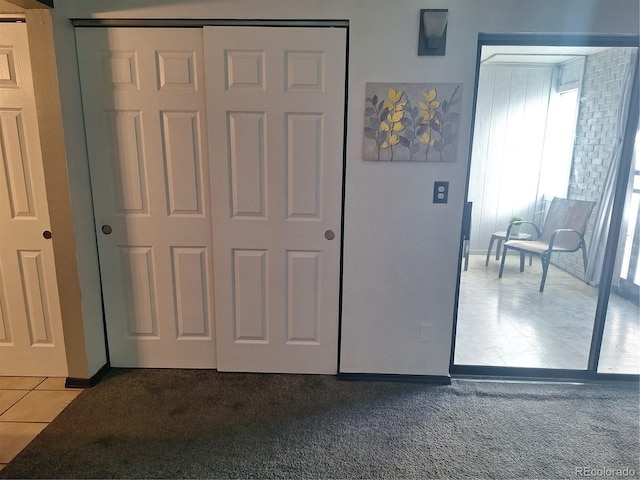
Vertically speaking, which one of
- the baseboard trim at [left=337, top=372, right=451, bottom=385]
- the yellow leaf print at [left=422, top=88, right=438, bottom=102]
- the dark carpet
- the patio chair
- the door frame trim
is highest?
the door frame trim

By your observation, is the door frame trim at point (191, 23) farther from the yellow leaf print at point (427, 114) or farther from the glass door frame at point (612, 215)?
the glass door frame at point (612, 215)

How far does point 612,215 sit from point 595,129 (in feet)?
2.40

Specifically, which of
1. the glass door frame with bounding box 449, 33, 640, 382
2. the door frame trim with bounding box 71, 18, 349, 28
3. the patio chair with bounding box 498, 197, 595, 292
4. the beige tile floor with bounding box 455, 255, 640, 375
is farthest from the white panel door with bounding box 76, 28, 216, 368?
the patio chair with bounding box 498, 197, 595, 292

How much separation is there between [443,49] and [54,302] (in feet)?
8.72

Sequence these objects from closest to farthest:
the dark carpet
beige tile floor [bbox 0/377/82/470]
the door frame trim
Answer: the dark carpet
beige tile floor [bbox 0/377/82/470]
the door frame trim

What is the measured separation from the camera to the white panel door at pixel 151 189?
82.6 inches

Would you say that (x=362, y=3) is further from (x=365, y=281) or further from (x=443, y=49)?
(x=365, y=281)

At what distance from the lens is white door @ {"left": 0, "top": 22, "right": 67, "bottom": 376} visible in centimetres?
207

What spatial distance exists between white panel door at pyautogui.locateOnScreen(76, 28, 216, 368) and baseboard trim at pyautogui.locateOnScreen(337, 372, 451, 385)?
0.88 metres

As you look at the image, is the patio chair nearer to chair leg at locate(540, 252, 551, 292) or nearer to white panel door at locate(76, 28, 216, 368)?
chair leg at locate(540, 252, 551, 292)

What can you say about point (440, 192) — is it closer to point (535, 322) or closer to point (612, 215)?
point (612, 215)

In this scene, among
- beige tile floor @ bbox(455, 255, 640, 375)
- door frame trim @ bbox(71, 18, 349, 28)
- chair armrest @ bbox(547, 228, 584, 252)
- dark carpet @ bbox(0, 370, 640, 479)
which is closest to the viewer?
dark carpet @ bbox(0, 370, 640, 479)

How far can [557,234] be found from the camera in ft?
9.54

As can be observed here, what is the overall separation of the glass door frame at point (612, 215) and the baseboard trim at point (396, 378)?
128mm
